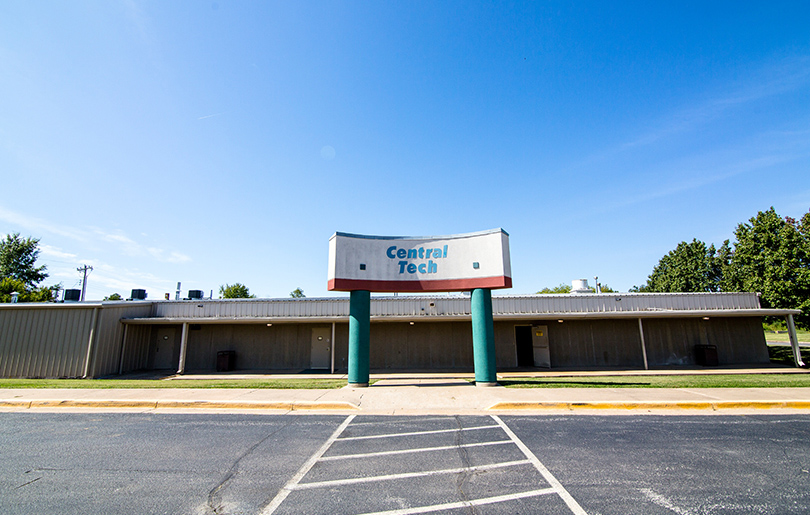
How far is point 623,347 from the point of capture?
19.9 meters

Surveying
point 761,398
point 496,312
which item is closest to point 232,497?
point 761,398

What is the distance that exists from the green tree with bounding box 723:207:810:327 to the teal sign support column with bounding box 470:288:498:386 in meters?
24.7

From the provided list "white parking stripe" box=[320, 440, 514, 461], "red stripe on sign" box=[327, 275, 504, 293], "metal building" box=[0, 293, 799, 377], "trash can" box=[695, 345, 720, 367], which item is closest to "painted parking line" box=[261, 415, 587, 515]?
"white parking stripe" box=[320, 440, 514, 461]

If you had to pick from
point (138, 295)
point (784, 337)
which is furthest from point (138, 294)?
point (784, 337)

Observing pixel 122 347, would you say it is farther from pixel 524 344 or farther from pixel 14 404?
pixel 524 344

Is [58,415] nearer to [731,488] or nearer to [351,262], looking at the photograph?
[351,262]

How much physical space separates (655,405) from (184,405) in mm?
11405

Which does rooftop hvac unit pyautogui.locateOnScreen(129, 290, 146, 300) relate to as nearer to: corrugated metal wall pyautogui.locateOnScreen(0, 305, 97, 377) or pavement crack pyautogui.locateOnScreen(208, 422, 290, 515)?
corrugated metal wall pyautogui.locateOnScreen(0, 305, 97, 377)

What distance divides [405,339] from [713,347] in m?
15.8

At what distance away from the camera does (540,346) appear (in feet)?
66.2

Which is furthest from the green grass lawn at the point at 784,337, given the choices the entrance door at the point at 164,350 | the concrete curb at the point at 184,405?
the entrance door at the point at 164,350

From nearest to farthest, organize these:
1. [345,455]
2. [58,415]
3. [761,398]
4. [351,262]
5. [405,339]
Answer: [345,455]
[58,415]
[761,398]
[351,262]
[405,339]

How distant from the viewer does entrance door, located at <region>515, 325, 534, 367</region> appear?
20578 mm

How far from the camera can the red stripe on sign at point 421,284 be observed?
12688 millimetres
